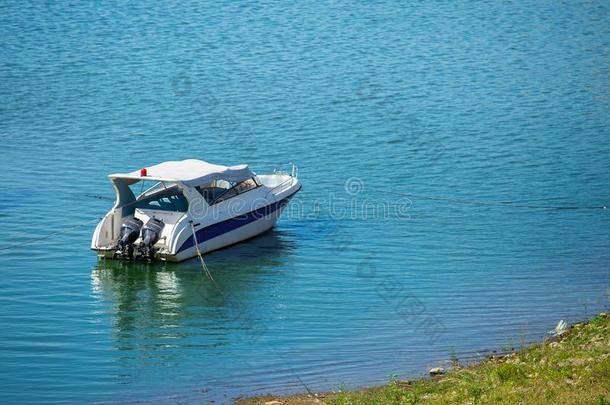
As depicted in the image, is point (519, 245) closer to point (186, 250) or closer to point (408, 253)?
point (408, 253)

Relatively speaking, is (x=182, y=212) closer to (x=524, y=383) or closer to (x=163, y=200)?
(x=163, y=200)

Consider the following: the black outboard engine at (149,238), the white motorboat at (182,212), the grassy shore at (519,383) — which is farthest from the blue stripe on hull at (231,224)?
the grassy shore at (519,383)

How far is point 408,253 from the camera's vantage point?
31.1 metres

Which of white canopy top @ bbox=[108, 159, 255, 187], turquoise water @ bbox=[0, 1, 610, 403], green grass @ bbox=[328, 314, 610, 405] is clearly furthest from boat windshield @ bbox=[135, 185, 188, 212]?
green grass @ bbox=[328, 314, 610, 405]

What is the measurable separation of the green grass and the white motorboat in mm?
10285

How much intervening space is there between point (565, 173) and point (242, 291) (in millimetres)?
15523

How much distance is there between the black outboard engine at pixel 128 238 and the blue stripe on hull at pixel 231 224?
1.21 m

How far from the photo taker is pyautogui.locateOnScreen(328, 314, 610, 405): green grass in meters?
17.6

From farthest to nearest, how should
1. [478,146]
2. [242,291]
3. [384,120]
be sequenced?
[384,120]
[478,146]
[242,291]

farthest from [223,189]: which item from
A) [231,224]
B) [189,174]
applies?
[189,174]

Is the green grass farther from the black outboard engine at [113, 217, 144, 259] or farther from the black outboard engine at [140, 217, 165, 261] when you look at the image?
the black outboard engine at [113, 217, 144, 259]

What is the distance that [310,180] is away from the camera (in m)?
38.4

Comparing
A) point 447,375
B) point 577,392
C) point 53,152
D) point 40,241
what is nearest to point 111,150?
point 53,152

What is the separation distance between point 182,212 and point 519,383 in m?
13.8
